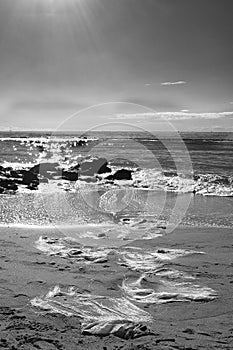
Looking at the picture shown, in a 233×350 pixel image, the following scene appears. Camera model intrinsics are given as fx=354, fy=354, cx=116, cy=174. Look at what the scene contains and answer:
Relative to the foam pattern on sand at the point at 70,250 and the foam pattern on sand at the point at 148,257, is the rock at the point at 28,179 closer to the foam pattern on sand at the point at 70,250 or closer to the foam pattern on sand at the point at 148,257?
the foam pattern on sand at the point at 70,250

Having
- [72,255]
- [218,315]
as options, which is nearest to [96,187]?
[72,255]

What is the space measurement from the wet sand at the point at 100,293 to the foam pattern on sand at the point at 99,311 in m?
0.09

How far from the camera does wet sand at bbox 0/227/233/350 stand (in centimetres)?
310

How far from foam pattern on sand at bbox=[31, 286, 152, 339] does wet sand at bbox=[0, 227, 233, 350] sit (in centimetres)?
9

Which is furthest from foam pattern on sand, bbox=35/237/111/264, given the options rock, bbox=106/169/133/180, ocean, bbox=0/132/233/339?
rock, bbox=106/169/133/180

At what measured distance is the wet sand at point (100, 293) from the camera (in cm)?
310

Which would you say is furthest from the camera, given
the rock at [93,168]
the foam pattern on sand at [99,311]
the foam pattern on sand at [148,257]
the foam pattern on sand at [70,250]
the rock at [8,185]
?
the rock at [93,168]

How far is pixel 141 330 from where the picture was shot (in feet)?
10.8

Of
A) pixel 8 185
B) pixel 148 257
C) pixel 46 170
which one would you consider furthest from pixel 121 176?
pixel 148 257

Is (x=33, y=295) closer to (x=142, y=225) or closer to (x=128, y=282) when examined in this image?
(x=128, y=282)

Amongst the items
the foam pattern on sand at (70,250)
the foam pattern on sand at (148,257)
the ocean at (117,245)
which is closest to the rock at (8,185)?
the ocean at (117,245)

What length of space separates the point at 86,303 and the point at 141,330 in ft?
2.52

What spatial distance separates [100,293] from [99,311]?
0.42m

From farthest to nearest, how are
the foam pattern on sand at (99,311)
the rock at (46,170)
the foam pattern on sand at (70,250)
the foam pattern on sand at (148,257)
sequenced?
the rock at (46,170) → the foam pattern on sand at (70,250) → the foam pattern on sand at (148,257) → the foam pattern on sand at (99,311)
